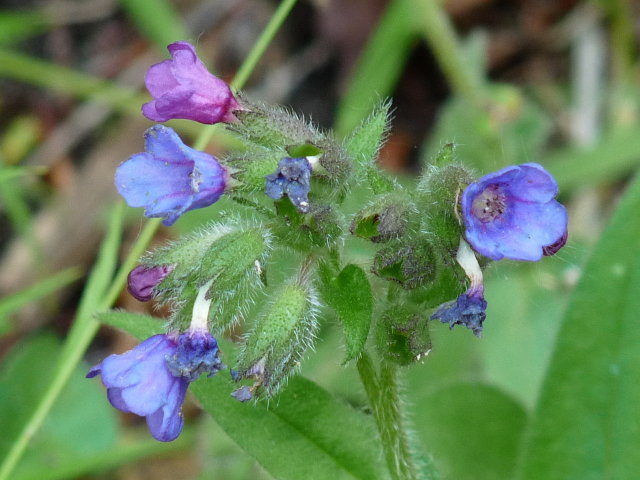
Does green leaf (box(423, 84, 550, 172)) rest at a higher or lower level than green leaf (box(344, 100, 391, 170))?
lower

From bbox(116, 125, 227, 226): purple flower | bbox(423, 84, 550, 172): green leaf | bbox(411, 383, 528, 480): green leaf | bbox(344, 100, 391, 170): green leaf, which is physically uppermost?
bbox(116, 125, 227, 226): purple flower

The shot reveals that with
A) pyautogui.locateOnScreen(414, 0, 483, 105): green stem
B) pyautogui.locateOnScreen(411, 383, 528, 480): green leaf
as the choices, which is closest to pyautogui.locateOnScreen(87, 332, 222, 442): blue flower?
pyautogui.locateOnScreen(411, 383, 528, 480): green leaf

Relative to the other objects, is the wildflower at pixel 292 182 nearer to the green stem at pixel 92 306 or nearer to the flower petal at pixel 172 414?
the flower petal at pixel 172 414

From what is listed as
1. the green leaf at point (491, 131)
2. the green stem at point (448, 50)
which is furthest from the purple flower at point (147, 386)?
the green stem at point (448, 50)

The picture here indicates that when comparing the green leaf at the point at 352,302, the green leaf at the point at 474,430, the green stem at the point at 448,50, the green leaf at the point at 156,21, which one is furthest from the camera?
the green leaf at the point at 156,21

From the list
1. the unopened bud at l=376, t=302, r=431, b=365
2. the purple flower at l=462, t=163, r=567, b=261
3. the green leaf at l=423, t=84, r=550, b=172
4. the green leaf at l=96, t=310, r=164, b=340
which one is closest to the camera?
the purple flower at l=462, t=163, r=567, b=261

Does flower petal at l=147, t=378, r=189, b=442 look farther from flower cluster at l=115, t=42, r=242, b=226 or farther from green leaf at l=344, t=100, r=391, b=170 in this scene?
green leaf at l=344, t=100, r=391, b=170

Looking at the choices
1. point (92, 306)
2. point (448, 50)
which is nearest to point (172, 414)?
point (92, 306)
